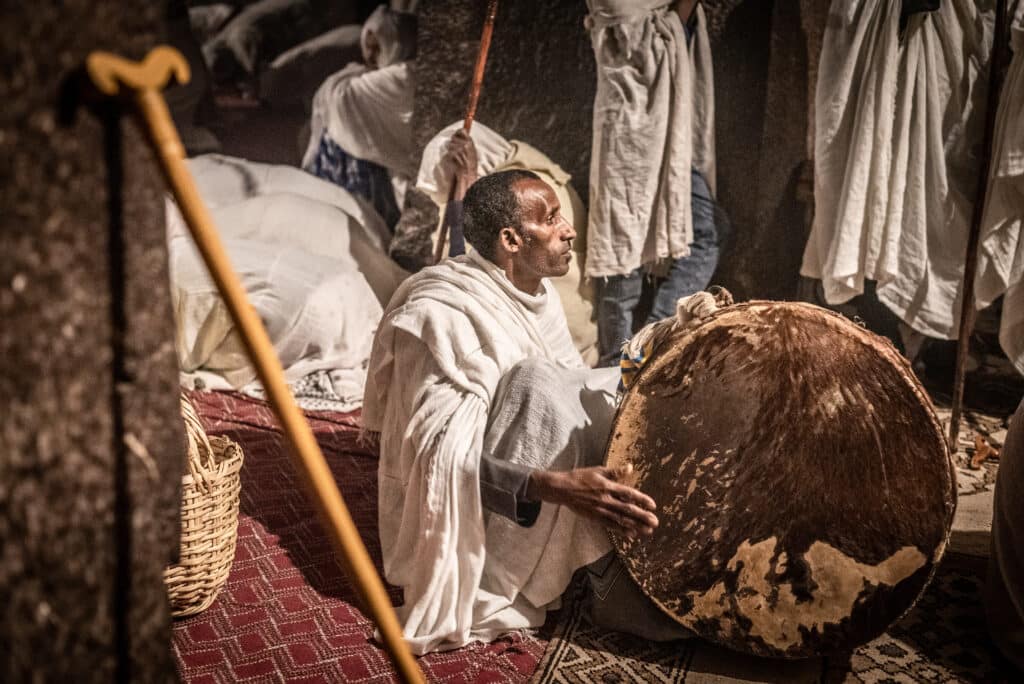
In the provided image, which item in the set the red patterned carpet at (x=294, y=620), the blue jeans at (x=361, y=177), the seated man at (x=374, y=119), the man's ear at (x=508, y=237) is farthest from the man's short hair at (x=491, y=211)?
the blue jeans at (x=361, y=177)

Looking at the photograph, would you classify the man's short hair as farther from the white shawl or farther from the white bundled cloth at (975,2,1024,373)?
the white shawl

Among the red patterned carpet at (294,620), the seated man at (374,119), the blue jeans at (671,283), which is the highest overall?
the seated man at (374,119)

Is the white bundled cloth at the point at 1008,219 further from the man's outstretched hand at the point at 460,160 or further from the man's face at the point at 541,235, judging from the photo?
the man's outstretched hand at the point at 460,160

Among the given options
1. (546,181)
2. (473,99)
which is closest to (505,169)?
(546,181)

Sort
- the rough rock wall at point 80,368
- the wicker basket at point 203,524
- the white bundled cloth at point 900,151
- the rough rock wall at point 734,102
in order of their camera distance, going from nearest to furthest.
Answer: the rough rock wall at point 80,368 → the wicker basket at point 203,524 → the white bundled cloth at point 900,151 → the rough rock wall at point 734,102

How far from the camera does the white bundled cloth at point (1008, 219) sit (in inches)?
140

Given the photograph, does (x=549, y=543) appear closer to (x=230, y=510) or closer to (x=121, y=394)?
(x=230, y=510)

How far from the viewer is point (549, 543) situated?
2367 millimetres

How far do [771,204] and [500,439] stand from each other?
8.98ft

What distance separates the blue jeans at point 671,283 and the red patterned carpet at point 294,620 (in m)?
1.43

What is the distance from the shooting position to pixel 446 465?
2.30m

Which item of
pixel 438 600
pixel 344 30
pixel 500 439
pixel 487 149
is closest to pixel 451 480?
pixel 500 439

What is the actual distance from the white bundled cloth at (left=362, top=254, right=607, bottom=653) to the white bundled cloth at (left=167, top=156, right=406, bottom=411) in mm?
1482

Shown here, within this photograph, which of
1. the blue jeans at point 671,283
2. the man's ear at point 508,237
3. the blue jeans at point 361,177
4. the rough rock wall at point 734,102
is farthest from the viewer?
the blue jeans at point 361,177
